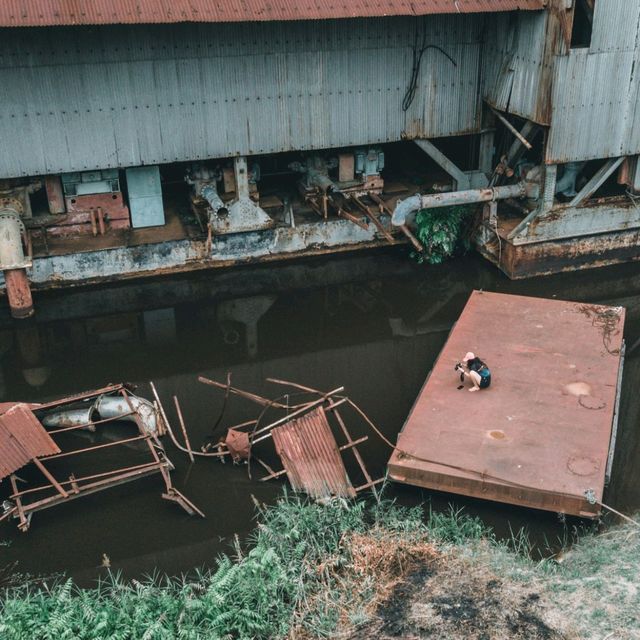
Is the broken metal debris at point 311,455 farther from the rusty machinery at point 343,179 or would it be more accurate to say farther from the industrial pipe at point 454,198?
the rusty machinery at point 343,179

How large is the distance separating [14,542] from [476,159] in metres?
14.3

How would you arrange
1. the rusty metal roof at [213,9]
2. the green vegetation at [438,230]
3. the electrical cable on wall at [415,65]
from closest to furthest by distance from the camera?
the rusty metal roof at [213,9]
the electrical cable on wall at [415,65]
the green vegetation at [438,230]

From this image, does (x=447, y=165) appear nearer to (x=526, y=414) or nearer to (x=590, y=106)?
(x=590, y=106)

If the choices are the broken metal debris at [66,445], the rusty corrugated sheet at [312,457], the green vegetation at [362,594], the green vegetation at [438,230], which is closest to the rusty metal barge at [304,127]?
the green vegetation at [438,230]

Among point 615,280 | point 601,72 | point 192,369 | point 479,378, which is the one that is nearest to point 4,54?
point 192,369

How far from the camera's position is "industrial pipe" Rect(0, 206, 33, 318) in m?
15.6

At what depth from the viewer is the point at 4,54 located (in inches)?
603

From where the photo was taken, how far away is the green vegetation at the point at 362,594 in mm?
8633

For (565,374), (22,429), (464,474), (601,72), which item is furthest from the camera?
(601,72)

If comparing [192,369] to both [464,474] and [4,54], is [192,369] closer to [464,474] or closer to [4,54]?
[464,474]

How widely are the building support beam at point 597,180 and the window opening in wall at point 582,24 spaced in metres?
2.73

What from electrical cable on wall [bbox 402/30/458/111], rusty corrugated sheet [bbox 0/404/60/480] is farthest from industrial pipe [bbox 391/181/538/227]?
rusty corrugated sheet [bbox 0/404/60/480]

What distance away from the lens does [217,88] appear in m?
16.7

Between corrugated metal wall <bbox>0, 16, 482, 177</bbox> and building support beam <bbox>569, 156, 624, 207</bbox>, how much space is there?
3272 mm
